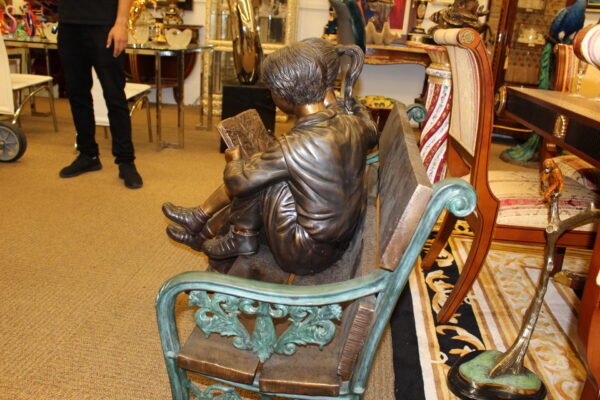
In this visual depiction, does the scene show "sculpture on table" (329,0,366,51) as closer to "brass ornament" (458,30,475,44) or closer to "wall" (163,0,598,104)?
"brass ornament" (458,30,475,44)

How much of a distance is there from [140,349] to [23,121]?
408cm

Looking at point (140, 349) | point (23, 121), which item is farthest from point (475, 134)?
point (23, 121)

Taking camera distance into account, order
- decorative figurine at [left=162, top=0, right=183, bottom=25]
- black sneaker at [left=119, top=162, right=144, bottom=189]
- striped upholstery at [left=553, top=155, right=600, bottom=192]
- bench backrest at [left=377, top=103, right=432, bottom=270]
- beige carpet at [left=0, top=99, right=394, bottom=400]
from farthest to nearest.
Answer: decorative figurine at [left=162, top=0, right=183, bottom=25]
black sneaker at [left=119, top=162, right=144, bottom=189]
striped upholstery at [left=553, top=155, right=600, bottom=192]
beige carpet at [left=0, top=99, right=394, bottom=400]
bench backrest at [left=377, top=103, right=432, bottom=270]

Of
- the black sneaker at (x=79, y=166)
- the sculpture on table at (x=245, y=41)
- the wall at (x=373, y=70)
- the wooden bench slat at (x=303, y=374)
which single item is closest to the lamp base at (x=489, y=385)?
the wooden bench slat at (x=303, y=374)

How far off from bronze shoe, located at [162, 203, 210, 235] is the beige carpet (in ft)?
1.13

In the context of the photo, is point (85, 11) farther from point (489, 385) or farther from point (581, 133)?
point (489, 385)

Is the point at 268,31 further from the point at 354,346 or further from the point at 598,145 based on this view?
the point at 354,346

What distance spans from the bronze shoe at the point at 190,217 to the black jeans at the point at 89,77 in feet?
4.71

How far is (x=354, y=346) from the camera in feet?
3.17

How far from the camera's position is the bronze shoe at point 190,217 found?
1828 mm

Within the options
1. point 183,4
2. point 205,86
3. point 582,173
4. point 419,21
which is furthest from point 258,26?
point 582,173

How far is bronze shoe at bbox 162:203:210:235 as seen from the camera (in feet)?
6.00

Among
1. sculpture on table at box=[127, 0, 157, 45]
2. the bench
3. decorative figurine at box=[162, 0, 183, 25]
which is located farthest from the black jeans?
decorative figurine at box=[162, 0, 183, 25]

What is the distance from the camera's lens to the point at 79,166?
11.1ft
